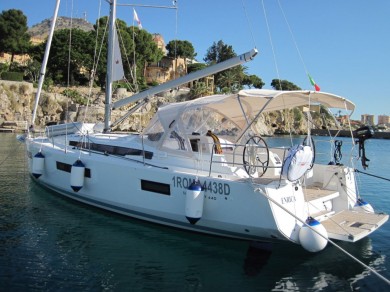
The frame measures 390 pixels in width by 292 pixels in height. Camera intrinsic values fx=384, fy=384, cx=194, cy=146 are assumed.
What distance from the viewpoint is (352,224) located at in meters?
7.84

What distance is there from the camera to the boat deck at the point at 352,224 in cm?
718

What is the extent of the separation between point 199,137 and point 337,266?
418cm

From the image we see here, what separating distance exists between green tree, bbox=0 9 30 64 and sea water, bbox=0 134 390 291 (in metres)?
64.0

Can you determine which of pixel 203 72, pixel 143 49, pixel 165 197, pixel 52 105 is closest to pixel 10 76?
pixel 52 105

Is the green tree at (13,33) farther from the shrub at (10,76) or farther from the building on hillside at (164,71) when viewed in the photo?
the building on hillside at (164,71)

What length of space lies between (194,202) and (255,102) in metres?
3.45

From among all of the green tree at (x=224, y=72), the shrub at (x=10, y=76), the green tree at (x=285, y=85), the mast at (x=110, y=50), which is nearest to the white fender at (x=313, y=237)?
the mast at (x=110, y=50)

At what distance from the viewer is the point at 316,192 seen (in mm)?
9016

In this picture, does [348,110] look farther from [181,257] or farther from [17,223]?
[17,223]

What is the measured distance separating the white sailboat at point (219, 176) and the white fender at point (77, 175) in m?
0.02

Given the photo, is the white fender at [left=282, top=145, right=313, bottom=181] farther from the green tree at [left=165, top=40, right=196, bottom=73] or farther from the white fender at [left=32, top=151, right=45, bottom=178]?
the green tree at [left=165, top=40, right=196, bottom=73]

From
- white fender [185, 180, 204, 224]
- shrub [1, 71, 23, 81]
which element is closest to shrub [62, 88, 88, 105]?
shrub [1, 71, 23, 81]

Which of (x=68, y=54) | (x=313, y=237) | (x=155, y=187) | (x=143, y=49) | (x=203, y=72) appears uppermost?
(x=143, y=49)

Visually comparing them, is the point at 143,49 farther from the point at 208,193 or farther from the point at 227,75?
the point at 208,193
